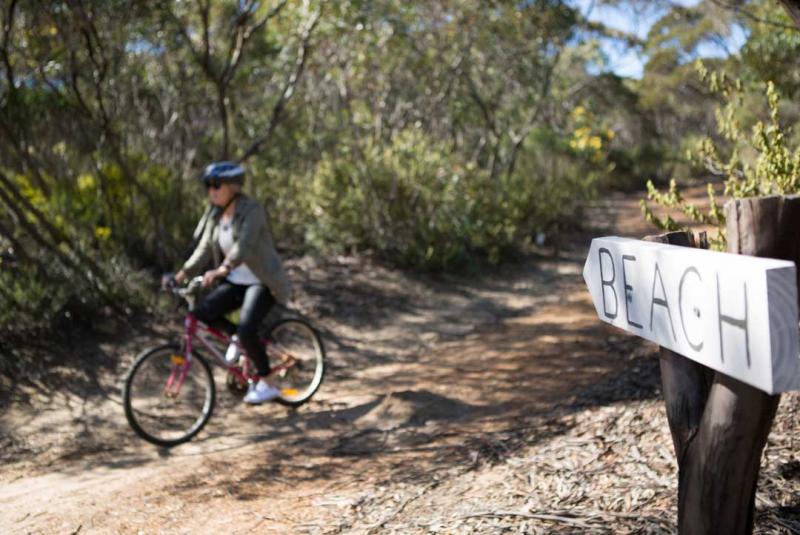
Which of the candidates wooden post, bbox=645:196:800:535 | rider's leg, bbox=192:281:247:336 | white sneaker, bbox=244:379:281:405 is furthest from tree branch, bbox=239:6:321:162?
wooden post, bbox=645:196:800:535

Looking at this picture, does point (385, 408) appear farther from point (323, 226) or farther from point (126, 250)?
point (323, 226)

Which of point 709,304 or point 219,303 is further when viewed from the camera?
point 219,303

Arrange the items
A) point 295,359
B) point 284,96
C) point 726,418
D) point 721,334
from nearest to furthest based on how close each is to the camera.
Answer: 1. point 721,334
2. point 726,418
3. point 295,359
4. point 284,96

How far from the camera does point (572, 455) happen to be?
3758mm

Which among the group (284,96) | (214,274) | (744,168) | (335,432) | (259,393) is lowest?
(335,432)

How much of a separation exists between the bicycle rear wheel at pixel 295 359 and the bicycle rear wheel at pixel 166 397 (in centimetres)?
56

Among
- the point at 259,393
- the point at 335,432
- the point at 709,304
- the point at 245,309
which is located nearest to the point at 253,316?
the point at 245,309

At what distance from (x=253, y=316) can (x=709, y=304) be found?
395 cm

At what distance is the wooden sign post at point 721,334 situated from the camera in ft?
5.22

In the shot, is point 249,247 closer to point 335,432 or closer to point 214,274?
point 214,274

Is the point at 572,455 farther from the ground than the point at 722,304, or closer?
closer

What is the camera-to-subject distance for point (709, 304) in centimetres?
177

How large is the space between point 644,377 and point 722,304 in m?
3.36

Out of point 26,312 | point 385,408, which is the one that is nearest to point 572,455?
point 385,408
